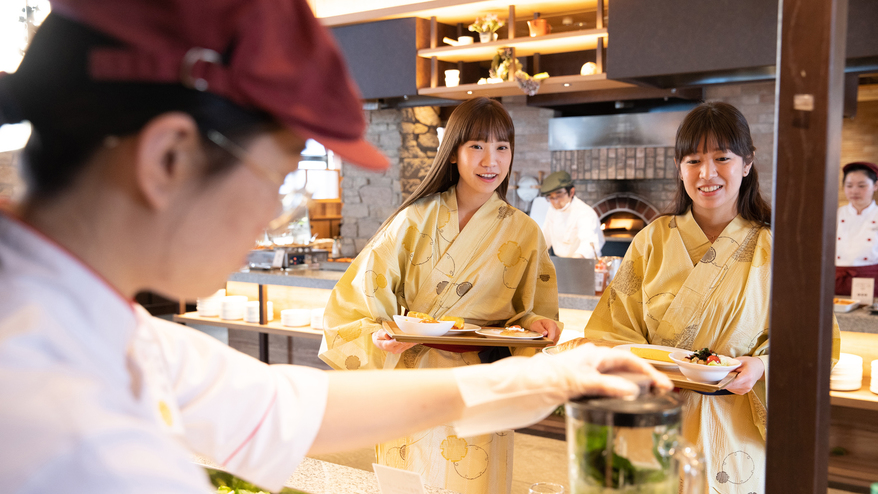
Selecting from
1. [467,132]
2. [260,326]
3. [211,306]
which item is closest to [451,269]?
[467,132]

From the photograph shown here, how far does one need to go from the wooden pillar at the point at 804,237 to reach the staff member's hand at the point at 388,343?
59.1 inches

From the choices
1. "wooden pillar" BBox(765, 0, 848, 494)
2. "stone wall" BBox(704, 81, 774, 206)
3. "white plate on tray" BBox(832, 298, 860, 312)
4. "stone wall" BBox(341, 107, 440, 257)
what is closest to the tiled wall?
"stone wall" BBox(704, 81, 774, 206)

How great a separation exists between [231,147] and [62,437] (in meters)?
0.23

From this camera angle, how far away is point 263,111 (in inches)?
20.7

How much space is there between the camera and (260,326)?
4.79m

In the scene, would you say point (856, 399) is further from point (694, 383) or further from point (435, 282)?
point (435, 282)

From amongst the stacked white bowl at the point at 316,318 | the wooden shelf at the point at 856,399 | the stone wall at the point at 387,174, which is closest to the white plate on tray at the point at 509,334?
the wooden shelf at the point at 856,399

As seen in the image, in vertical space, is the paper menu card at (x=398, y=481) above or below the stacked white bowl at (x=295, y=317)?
above

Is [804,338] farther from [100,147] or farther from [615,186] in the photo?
[615,186]

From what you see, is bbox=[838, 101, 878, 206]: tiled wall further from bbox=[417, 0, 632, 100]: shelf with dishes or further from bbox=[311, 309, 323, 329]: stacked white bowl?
bbox=[311, 309, 323, 329]: stacked white bowl

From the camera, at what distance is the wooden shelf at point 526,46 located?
555 centimetres

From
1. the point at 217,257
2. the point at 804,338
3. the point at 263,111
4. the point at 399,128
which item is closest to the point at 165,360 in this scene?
the point at 217,257

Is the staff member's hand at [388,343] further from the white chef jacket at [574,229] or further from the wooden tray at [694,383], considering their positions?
the white chef jacket at [574,229]

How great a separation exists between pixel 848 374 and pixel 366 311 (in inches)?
85.2
